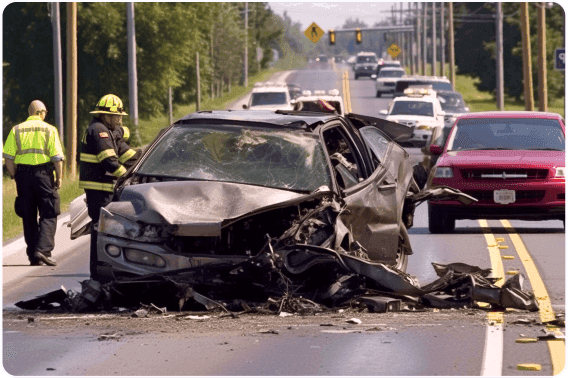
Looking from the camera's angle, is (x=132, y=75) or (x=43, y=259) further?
(x=132, y=75)

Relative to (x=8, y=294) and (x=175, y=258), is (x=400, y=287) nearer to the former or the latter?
(x=175, y=258)

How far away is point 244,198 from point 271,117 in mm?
1389

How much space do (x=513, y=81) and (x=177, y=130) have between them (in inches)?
2740

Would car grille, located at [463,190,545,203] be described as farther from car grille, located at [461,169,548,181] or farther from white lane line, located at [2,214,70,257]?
white lane line, located at [2,214,70,257]

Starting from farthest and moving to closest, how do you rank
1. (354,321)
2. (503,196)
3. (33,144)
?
(503,196), (33,144), (354,321)

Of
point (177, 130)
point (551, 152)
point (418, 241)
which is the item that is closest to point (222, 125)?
point (177, 130)

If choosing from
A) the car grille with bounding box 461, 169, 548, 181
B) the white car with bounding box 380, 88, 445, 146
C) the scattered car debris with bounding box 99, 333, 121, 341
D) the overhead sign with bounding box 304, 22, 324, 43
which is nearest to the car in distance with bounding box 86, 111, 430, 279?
the scattered car debris with bounding box 99, 333, 121, 341

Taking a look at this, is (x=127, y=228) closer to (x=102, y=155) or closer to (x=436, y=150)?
(x=102, y=155)

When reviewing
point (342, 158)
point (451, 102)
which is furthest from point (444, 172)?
point (451, 102)

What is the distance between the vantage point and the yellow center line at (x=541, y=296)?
7.91m

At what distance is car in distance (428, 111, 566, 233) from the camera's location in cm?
1627

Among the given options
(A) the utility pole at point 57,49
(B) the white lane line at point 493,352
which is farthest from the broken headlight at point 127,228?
(A) the utility pole at point 57,49

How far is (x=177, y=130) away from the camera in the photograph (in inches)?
436

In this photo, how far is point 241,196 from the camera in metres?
9.91
